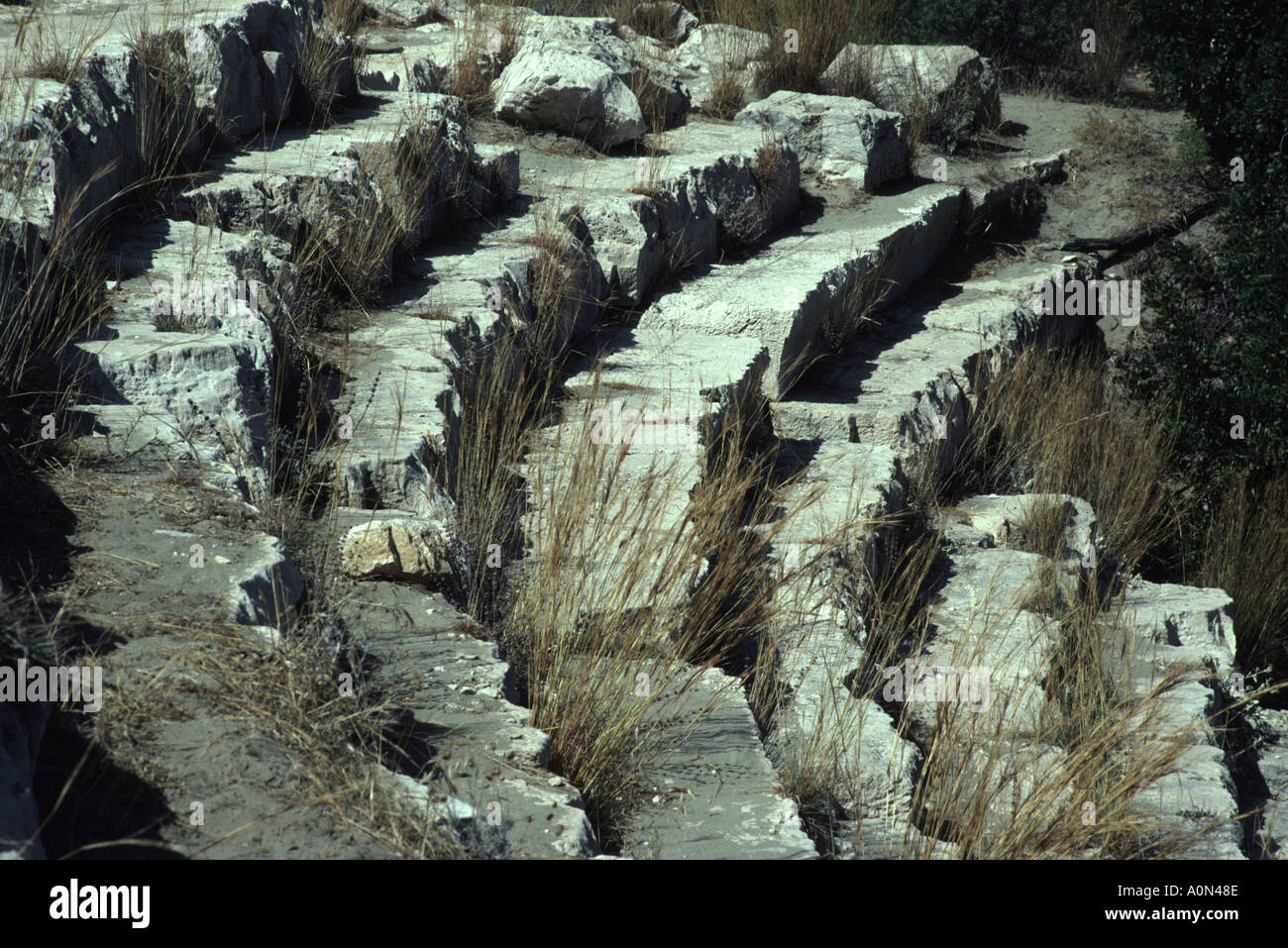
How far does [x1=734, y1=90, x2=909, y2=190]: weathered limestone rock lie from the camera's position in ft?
27.5

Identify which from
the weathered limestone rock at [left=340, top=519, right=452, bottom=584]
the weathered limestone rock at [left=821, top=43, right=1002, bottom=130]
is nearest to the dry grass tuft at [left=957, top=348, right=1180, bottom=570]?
the weathered limestone rock at [left=821, top=43, right=1002, bottom=130]

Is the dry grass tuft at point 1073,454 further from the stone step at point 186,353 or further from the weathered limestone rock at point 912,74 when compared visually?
the stone step at point 186,353

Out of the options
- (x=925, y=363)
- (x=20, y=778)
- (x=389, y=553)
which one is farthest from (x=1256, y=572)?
(x=20, y=778)

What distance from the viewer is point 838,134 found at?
841 cm

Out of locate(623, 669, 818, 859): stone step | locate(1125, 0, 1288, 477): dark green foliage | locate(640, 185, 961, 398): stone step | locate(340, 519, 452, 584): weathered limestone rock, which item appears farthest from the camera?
→ locate(1125, 0, 1288, 477): dark green foliage

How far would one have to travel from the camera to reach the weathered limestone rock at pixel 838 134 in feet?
27.5

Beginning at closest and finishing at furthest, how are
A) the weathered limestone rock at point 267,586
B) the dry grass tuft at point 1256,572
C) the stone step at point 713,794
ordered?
the weathered limestone rock at point 267,586, the stone step at point 713,794, the dry grass tuft at point 1256,572

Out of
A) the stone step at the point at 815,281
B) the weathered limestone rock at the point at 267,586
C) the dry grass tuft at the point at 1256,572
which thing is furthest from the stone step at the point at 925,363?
the weathered limestone rock at the point at 267,586

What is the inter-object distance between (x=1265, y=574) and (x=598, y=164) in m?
4.79

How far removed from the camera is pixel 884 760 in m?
3.91

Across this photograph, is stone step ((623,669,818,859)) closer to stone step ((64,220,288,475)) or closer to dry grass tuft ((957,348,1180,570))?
stone step ((64,220,288,475))

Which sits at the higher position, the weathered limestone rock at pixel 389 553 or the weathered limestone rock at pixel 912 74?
the weathered limestone rock at pixel 912 74

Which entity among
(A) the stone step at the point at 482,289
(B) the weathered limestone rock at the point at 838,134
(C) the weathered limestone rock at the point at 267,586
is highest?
(B) the weathered limestone rock at the point at 838,134

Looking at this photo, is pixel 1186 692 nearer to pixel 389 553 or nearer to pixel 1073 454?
pixel 1073 454
